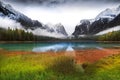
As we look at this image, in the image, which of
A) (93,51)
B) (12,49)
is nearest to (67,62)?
(93,51)

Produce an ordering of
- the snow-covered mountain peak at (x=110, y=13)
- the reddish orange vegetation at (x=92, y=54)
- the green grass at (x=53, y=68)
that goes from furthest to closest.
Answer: the snow-covered mountain peak at (x=110, y=13)
the reddish orange vegetation at (x=92, y=54)
the green grass at (x=53, y=68)

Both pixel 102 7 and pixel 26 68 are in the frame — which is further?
pixel 102 7

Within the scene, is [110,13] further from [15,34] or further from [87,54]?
[15,34]

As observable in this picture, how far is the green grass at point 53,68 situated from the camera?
328cm

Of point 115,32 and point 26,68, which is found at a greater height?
point 115,32

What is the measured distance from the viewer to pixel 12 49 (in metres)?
3.44

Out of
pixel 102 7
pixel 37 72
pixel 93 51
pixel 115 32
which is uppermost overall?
pixel 102 7

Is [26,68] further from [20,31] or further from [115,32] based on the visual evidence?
[115,32]

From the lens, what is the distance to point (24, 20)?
3.49 m

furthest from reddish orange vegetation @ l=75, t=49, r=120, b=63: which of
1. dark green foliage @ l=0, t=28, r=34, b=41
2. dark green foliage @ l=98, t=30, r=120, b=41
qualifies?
dark green foliage @ l=0, t=28, r=34, b=41

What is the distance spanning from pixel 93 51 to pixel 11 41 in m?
0.99

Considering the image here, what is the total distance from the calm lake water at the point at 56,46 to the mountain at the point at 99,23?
14 centimetres

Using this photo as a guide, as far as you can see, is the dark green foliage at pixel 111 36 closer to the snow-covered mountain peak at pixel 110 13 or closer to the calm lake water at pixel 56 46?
the calm lake water at pixel 56 46

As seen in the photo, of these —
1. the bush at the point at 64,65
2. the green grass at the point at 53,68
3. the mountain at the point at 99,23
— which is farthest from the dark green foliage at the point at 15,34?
the mountain at the point at 99,23
